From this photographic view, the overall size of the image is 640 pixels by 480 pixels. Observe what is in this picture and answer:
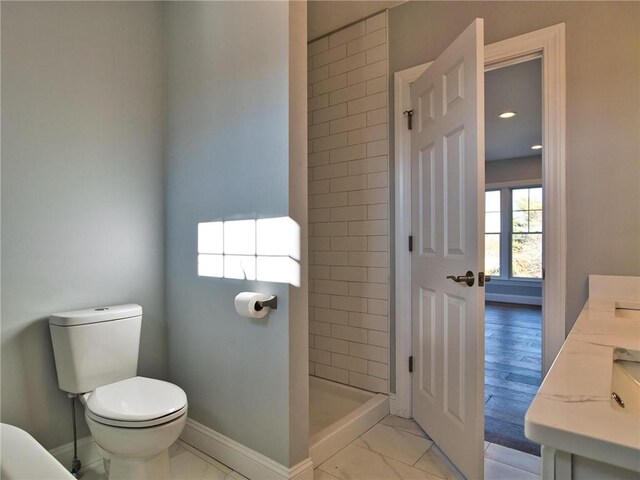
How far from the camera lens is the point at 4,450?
1049mm

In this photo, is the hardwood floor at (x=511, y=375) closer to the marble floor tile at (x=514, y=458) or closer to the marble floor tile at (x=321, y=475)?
the marble floor tile at (x=514, y=458)

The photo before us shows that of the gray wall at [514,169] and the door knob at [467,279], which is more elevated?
the gray wall at [514,169]

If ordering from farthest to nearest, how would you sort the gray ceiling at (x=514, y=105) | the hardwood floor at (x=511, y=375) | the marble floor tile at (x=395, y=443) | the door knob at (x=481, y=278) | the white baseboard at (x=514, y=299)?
the white baseboard at (x=514, y=299)
the gray ceiling at (x=514, y=105)
the hardwood floor at (x=511, y=375)
the marble floor tile at (x=395, y=443)
the door knob at (x=481, y=278)

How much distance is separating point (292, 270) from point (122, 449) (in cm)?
97

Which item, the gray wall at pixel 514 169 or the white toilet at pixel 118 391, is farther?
the gray wall at pixel 514 169

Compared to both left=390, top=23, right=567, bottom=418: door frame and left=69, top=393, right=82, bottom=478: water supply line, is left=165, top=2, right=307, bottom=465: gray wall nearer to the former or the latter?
left=69, top=393, right=82, bottom=478: water supply line

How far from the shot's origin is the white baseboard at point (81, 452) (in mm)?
1818

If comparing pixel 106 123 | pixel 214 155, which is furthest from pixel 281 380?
pixel 106 123

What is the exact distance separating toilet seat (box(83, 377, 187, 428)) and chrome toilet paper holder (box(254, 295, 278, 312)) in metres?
0.50

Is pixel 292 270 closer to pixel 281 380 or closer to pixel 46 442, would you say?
pixel 281 380

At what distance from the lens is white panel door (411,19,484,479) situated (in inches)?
63.2

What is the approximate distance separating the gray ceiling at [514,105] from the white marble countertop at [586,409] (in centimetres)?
273

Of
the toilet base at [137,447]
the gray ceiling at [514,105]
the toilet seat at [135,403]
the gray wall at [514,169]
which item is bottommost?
the toilet base at [137,447]

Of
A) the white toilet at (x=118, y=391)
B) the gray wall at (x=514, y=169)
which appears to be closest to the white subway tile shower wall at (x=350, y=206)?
the white toilet at (x=118, y=391)
